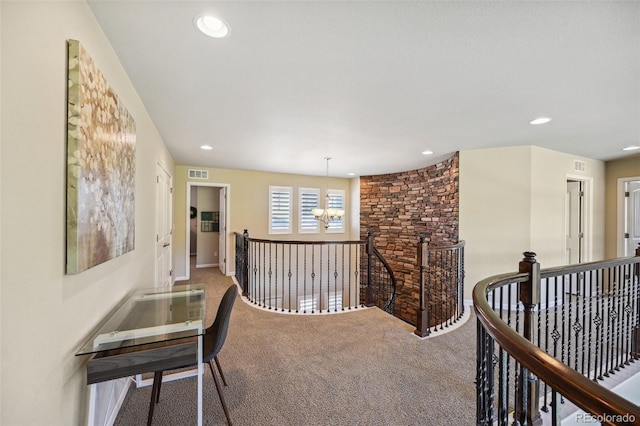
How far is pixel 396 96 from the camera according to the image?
2.33 metres

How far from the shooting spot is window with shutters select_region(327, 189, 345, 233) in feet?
23.6

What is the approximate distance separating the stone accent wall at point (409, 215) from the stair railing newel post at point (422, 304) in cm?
170

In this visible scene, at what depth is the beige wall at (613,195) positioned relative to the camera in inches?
193

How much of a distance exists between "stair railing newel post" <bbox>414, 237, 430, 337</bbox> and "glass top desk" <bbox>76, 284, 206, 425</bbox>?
2.27 m

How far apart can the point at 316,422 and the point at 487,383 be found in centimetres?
112

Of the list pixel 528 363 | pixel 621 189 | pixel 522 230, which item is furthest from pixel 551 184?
pixel 528 363

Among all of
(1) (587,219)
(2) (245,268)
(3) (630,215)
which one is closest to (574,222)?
(1) (587,219)

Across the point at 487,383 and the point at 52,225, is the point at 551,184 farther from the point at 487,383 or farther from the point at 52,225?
the point at 52,225

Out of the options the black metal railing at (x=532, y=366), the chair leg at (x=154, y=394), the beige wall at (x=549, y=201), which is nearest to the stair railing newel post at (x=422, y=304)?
the black metal railing at (x=532, y=366)

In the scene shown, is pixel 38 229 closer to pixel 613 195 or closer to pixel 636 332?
pixel 636 332

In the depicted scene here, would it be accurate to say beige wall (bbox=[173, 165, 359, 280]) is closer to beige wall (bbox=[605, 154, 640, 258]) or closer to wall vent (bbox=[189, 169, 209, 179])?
wall vent (bbox=[189, 169, 209, 179])

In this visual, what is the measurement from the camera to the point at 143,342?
1.46m

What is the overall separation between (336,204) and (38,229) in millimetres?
6497

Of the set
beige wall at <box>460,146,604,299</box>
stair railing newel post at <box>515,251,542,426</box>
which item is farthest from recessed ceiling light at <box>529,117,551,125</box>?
stair railing newel post at <box>515,251,542,426</box>
